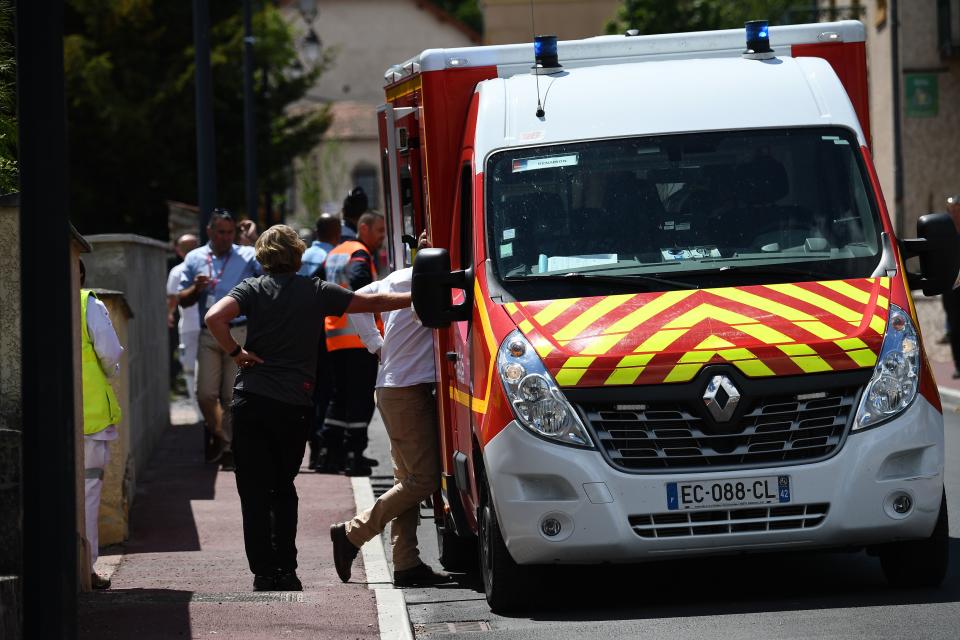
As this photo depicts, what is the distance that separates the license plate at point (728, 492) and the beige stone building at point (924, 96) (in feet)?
93.7

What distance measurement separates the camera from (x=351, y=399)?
42.5 feet

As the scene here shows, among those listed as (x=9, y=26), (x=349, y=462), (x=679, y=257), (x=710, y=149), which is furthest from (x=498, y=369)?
(x=349, y=462)

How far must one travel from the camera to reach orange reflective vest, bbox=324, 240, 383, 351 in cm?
1273

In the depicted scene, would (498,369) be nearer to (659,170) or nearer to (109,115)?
(659,170)

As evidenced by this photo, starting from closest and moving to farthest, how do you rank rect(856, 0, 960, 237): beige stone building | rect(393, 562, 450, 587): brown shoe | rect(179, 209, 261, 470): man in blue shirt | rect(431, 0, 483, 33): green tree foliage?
rect(393, 562, 450, 587): brown shoe < rect(179, 209, 261, 470): man in blue shirt < rect(856, 0, 960, 237): beige stone building < rect(431, 0, 483, 33): green tree foliage

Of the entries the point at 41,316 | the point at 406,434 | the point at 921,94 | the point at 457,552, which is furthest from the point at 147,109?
the point at 41,316

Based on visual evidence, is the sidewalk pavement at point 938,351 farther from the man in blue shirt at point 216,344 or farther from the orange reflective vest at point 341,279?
the man in blue shirt at point 216,344

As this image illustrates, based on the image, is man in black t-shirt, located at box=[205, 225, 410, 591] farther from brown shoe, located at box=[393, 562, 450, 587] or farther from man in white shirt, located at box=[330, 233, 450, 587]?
brown shoe, located at box=[393, 562, 450, 587]

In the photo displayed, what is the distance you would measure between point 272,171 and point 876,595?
2660cm

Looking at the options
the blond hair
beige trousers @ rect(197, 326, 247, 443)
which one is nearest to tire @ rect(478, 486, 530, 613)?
the blond hair

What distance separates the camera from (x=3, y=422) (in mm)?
7141

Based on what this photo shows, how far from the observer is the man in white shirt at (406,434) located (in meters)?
8.72

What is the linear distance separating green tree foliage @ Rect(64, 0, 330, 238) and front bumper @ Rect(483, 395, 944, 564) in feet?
76.2

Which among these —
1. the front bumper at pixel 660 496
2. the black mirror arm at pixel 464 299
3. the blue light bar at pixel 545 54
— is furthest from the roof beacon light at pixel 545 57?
the front bumper at pixel 660 496
